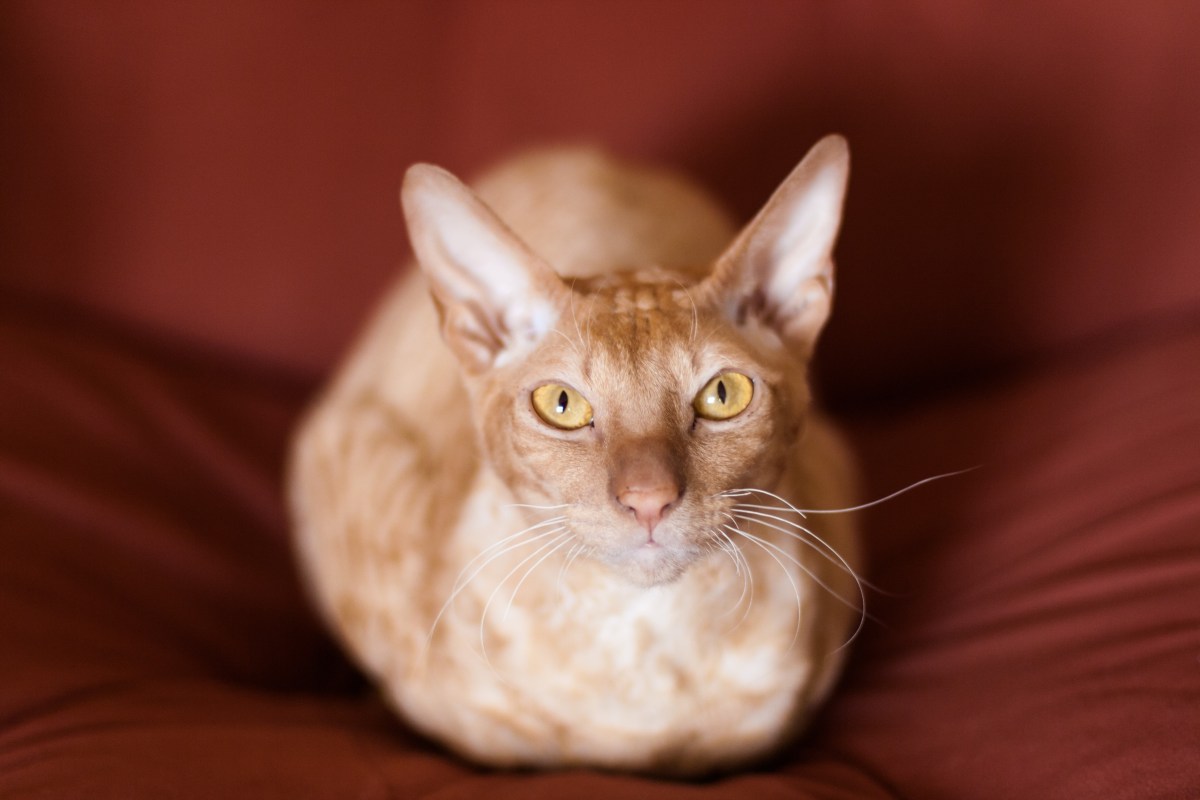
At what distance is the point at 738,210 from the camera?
214cm

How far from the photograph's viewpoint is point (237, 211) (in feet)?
6.91

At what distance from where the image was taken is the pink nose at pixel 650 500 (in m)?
1.03

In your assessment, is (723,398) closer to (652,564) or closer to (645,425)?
(645,425)

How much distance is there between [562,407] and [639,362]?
0.10m

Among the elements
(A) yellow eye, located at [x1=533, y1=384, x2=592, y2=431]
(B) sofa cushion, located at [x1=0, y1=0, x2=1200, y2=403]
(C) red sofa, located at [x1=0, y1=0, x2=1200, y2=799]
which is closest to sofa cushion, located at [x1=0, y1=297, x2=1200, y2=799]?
(C) red sofa, located at [x1=0, y1=0, x2=1200, y2=799]

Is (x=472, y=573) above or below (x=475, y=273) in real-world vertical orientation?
below

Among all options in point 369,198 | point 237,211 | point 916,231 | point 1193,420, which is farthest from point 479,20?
point 1193,420

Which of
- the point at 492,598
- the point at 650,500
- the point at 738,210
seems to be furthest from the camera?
the point at 738,210

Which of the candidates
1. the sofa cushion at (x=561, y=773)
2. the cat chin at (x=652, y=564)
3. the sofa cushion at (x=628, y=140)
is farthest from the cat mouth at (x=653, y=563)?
the sofa cushion at (x=628, y=140)

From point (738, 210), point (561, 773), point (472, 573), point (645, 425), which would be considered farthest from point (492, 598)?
point (738, 210)

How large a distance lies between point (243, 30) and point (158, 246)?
0.48 m

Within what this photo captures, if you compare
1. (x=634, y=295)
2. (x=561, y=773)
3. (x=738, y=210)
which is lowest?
(x=561, y=773)

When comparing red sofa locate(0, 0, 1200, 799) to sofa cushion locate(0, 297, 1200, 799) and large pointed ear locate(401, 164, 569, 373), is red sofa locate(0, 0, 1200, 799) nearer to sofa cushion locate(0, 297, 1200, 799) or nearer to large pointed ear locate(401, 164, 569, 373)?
sofa cushion locate(0, 297, 1200, 799)

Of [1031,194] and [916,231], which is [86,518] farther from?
[1031,194]
